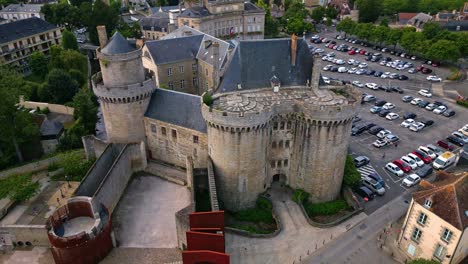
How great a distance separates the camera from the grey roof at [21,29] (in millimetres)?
91875

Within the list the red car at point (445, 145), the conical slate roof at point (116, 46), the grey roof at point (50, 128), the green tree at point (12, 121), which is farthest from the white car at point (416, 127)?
the green tree at point (12, 121)

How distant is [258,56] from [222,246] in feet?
85.2

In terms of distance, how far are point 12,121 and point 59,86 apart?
21.8 meters

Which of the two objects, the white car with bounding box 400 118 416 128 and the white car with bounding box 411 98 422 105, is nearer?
the white car with bounding box 400 118 416 128

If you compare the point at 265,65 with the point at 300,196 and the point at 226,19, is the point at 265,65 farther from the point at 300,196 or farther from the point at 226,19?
the point at 226,19

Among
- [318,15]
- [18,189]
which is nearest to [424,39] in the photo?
[318,15]

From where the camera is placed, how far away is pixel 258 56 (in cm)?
4953

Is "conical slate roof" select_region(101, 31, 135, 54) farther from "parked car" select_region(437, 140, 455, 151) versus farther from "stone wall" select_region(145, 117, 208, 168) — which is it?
"parked car" select_region(437, 140, 455, 151)

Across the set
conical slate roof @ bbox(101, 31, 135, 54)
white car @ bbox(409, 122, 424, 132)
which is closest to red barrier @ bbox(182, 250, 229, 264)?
conical slate roof @ bbox(101, 31, 135, 54)

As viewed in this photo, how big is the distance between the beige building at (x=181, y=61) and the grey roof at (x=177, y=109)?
14469mm

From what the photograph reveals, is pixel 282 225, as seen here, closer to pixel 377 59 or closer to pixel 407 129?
pixel 407 129

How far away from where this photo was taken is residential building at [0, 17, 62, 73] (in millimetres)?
91125

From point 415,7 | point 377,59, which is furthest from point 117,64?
point 415,7

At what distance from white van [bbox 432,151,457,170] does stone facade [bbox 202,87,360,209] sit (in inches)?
760
